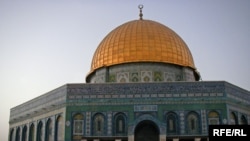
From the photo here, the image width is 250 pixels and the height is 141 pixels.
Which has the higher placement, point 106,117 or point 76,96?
point 76,96

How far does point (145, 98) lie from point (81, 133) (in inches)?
147

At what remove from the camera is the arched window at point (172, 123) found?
56.0 ft

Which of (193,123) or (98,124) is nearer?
(193,123)

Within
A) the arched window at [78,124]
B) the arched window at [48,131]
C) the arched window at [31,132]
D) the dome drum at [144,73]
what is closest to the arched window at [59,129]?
the arched window at [48,131]

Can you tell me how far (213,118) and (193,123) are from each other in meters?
1.06

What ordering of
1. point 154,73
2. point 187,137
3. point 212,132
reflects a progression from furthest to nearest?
point 154,73, point 187,137, point 212,132

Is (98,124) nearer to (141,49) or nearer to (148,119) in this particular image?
(148,119)

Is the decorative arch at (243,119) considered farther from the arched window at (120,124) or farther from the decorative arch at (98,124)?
the decorative arch at (98,124)

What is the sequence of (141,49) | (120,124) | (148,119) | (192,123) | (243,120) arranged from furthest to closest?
(141,49)
(243,120)
(120,124)
(192,123)
(148,119)

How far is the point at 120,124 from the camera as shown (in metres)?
17.2

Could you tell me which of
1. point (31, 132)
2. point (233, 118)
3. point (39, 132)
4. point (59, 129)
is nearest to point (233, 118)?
point (233, 118)

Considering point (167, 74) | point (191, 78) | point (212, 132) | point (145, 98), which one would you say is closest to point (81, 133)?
point (145, 98)

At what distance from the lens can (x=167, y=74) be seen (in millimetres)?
20047

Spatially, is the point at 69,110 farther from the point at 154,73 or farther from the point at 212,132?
the point at 212,132
